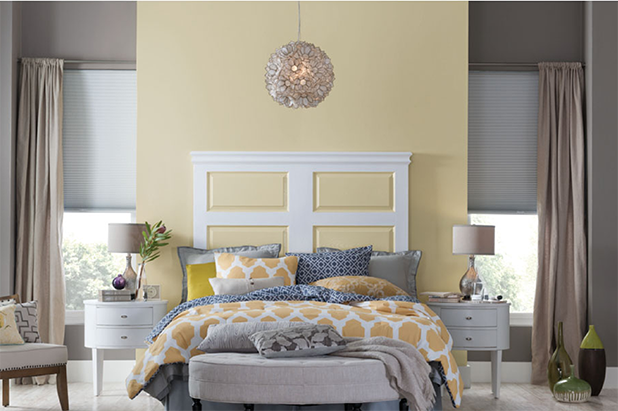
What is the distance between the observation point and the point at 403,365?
130 inches

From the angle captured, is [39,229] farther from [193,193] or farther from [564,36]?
[564,36]

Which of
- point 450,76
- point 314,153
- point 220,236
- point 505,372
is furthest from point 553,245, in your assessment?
point 220,236

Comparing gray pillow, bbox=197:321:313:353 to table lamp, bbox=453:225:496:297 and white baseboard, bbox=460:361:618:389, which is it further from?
white baseboard, bbox=460:361:618:389

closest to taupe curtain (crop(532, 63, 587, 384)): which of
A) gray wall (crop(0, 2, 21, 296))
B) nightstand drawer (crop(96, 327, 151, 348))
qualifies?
nightstand drawer (crop(96, 327, 151, 348))

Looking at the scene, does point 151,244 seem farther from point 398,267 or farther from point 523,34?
point 523,34

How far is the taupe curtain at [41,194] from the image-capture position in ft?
18.3

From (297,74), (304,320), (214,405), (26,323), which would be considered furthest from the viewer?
(26,323)

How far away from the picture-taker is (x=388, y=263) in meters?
5.32

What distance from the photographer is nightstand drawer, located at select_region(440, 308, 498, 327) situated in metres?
5.08

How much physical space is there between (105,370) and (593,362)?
3.75m

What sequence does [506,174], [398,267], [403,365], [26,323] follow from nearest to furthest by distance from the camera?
[403,365], [26,323], [398,267], [506,174]

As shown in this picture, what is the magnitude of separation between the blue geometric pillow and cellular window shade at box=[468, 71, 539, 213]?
1.24m

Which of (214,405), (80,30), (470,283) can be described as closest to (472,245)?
(470,283)

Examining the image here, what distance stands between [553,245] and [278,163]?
2.30 metres
